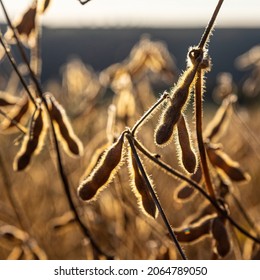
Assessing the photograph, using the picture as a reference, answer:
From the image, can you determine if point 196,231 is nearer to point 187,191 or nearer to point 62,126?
point 187,191

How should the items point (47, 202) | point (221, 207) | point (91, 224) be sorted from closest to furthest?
1. point (221, 207)
2. point (91, 224)
3. point (47, 202)

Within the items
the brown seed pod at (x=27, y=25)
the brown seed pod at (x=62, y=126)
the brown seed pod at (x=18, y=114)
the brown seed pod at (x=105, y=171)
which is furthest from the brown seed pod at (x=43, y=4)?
the brown seed pod at (x=105, y=171)

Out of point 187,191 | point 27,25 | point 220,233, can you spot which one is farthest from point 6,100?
point 220,233

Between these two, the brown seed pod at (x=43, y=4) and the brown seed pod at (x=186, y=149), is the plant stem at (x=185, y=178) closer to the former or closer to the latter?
the brown seed pod at (x=186, y=149)

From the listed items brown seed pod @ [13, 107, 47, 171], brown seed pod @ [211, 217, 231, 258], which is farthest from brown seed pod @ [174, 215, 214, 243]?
brown seed pod @ [13, 107, 47, 171]
